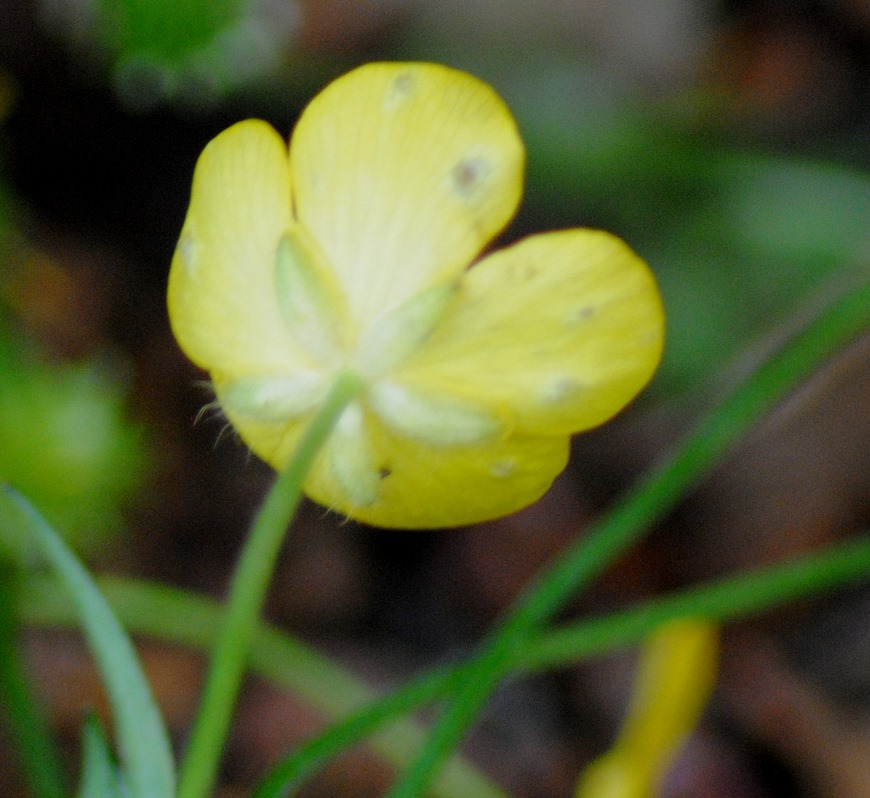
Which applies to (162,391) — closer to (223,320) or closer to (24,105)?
(24,105)

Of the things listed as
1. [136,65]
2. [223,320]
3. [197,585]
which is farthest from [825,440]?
[223,320]

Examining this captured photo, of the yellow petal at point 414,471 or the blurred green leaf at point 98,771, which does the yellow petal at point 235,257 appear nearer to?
the yellow petal at point 414,471

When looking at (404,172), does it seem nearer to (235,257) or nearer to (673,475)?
(235,257)

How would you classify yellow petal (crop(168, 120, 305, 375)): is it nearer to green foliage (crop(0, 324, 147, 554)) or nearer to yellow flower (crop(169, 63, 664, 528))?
yellow flower (crop(169, 63, 664, 528))

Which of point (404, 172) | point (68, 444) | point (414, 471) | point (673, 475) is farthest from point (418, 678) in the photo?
point (68, 444)

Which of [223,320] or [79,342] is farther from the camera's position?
[79,342]

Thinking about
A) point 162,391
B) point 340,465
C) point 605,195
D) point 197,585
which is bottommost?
point 197,585

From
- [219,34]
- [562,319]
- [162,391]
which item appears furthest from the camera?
[162,391]

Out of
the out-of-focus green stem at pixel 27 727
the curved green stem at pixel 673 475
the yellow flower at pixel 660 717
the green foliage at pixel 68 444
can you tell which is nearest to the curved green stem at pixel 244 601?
the curved green stem at pixel 673 475
